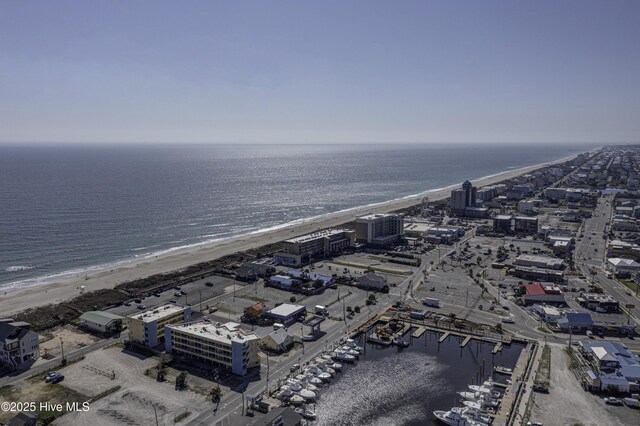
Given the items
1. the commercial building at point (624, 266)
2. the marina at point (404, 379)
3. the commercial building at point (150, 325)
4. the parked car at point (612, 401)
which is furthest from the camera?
the commercial building at point (624, 266)

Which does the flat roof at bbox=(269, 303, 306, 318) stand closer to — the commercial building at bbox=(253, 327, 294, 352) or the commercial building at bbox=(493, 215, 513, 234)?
the commercial building at bbox=(253, 327, 294, 352)

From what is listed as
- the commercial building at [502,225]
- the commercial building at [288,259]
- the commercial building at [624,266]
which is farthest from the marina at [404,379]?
the commercial building at [502,225]

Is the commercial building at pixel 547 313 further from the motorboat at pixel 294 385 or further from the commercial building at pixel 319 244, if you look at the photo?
the commercial building at pixel 319 244

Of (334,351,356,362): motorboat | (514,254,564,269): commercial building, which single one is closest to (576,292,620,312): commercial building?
(514,254,564,269): commercial building

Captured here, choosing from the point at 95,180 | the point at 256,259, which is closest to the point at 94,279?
the point at 256,259

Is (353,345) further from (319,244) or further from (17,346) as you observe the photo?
(319,244)

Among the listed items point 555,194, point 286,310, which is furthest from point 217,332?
point 555,194

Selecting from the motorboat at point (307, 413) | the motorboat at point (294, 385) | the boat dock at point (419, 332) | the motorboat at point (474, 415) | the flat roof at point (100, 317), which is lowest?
the boat dock at point (419, 332)
